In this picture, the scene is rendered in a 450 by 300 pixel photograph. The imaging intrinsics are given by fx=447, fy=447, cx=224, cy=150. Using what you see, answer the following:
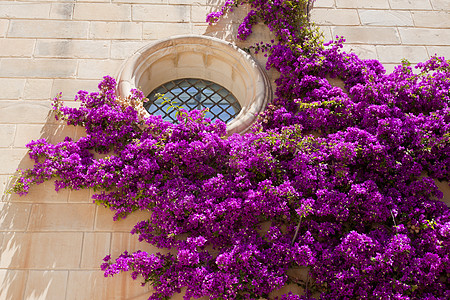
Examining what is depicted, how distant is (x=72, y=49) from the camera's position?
533 cm

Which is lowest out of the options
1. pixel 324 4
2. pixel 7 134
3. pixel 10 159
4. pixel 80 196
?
pixel 80 196

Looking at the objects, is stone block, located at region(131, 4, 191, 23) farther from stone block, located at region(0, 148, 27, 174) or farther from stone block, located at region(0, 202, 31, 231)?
stone block, located at region(0, 202, 31, 231)

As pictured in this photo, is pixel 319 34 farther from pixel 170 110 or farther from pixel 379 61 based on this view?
pixel 170 110

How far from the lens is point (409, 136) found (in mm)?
4676

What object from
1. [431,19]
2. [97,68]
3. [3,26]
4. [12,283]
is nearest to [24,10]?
[3,26]

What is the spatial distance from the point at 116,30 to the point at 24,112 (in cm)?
147

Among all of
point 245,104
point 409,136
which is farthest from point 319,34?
point 409,136

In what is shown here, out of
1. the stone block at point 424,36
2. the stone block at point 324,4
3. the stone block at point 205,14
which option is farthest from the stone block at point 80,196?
the stone block at point 424,36

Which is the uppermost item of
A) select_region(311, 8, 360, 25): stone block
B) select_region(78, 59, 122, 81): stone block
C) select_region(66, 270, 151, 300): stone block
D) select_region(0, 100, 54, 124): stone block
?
select_region(311, 8, 360, 25): stone block

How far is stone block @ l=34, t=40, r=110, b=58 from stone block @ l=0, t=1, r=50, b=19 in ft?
1.40

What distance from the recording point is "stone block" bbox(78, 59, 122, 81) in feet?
17.0

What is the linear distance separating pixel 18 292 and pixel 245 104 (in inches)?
119

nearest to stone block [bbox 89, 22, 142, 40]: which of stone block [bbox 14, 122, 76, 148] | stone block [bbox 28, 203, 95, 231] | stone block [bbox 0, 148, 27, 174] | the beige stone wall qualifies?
the beige stone wall

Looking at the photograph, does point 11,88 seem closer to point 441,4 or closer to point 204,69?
point 204,69
